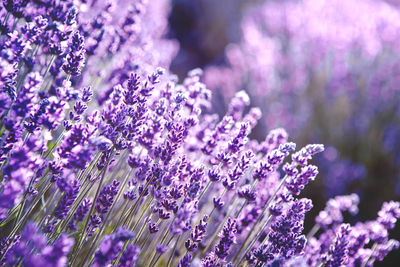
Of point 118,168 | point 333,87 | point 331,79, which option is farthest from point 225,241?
point 331,79

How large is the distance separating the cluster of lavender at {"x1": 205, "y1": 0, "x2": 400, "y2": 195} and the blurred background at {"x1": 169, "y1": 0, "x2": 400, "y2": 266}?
1cm

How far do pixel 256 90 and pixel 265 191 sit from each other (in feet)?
10.9

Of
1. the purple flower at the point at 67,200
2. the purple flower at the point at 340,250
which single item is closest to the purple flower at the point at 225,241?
the purple flower at the point at 340,250

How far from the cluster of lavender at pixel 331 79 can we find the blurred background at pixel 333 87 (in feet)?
0.04

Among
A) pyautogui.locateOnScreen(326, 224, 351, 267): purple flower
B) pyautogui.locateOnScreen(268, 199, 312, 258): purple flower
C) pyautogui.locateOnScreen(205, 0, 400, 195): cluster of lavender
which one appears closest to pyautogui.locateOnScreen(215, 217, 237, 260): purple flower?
pyautogui.locateOnScreen(268, 199, 312, 258): purple flower

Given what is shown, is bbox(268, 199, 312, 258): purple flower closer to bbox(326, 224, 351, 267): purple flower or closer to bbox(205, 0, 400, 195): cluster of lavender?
bbox(326, 224, 351, 267): purple flower

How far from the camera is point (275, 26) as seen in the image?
21.5 ft

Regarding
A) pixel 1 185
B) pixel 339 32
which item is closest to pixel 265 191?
pixel 1 185

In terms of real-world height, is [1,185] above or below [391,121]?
below

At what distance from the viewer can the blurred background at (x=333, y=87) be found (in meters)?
4.54

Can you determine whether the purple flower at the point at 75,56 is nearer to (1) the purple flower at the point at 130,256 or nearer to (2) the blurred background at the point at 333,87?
(1) the purple flower at the point at 130,256

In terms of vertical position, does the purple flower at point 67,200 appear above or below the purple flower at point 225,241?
below

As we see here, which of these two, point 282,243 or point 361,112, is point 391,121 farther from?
point 282,243

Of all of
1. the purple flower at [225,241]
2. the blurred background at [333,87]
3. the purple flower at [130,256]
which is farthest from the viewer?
the blurred background at [333,87]
